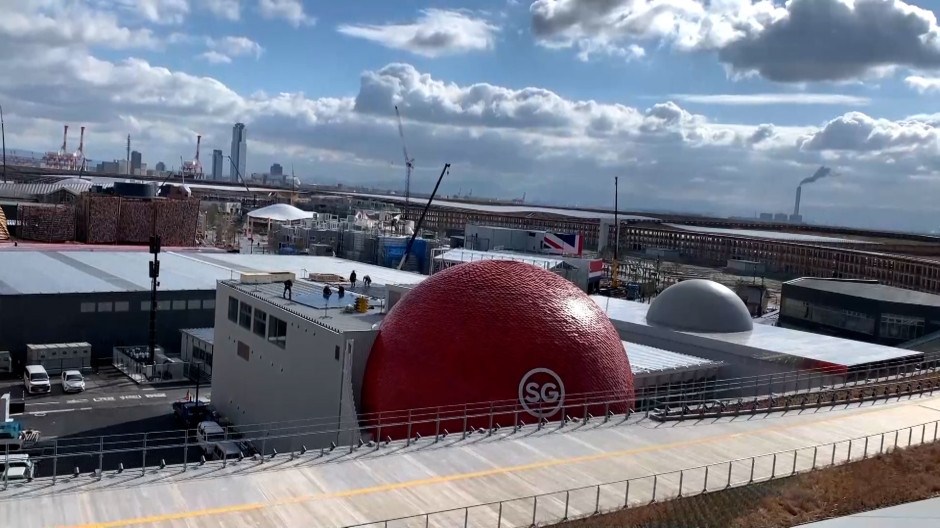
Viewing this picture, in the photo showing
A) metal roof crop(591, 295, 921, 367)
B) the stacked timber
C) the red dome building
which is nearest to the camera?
the red dome building

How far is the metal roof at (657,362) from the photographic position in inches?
907

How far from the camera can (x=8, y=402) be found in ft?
91.5

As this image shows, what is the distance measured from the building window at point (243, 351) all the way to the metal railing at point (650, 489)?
51.2 ft

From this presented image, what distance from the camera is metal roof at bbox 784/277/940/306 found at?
130ft

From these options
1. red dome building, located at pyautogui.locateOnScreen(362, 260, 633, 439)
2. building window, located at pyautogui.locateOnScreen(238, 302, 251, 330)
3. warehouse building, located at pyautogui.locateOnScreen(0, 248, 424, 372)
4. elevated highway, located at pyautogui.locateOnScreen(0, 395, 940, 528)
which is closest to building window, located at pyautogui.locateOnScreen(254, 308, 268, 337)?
building window, located at pyautogui.locateOnScreen(238, 302, 251, 330)

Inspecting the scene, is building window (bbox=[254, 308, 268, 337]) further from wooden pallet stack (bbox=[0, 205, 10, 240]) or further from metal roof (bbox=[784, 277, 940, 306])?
wooden pallet stack (bbox=[0, 205, 10, 240])

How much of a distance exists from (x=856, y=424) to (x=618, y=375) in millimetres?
6333

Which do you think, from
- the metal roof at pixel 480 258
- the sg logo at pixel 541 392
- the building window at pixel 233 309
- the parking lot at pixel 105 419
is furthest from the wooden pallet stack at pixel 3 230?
the sg logo at pixel 541 392

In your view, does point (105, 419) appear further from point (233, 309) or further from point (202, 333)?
point (202, 333)

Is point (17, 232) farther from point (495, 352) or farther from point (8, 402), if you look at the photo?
point (495, 352)

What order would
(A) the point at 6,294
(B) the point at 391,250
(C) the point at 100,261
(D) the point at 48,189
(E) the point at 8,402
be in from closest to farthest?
1. (E) the point at 8,402
2. (A) the point at 6,294
3. (C) the point at 100,261
4. (B) the point at 391,250
5. (D) the point at 48,189

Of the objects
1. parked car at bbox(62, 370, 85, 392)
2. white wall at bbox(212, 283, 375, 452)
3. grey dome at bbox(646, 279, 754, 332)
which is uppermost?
grey dome at bbox(646, 279, 754, 332)

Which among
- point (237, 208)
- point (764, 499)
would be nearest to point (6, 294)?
point (764, 499)

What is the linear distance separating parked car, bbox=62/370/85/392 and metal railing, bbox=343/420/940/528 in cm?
2578
